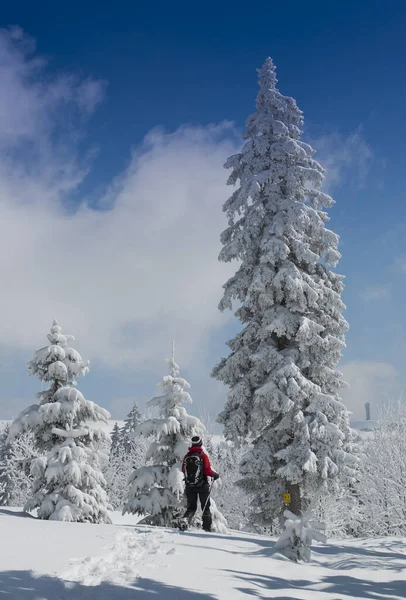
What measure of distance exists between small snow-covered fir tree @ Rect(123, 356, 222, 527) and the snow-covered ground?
7.43 metres

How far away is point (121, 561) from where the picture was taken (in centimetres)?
634

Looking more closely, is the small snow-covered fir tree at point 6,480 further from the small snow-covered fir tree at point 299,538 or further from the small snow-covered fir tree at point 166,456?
the small snow-covered fir tree at point 299,538

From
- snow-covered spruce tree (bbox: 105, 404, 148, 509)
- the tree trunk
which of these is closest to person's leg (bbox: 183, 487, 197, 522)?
the tree trunk

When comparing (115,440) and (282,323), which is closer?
(282,323)

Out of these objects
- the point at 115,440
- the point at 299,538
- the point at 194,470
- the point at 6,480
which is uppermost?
the point at 115,440

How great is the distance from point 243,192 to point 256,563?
1306 cm

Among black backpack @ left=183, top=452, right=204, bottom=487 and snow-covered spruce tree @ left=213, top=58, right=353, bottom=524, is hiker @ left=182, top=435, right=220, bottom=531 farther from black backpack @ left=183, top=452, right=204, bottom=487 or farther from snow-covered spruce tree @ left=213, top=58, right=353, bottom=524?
snow-covered spruce tree @ left=213, top=58, right=353, bottom=524

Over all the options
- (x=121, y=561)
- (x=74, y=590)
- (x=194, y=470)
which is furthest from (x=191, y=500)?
(x=74, y=590)

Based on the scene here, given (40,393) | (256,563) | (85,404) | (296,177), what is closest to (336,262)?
(296,177)

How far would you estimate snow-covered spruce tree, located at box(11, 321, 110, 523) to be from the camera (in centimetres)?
1504

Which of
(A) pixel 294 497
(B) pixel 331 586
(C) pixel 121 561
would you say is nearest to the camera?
(B) pixel 331 586

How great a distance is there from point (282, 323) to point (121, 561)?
1061 centimetres

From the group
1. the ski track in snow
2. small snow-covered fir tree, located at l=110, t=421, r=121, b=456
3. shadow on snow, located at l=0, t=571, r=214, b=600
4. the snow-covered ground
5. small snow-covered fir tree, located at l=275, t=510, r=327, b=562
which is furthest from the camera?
small snow-covered fir tree, located at l=110, t=421, r=121, b=456

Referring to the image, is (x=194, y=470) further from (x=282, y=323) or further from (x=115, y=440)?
(x=115, y=440)
